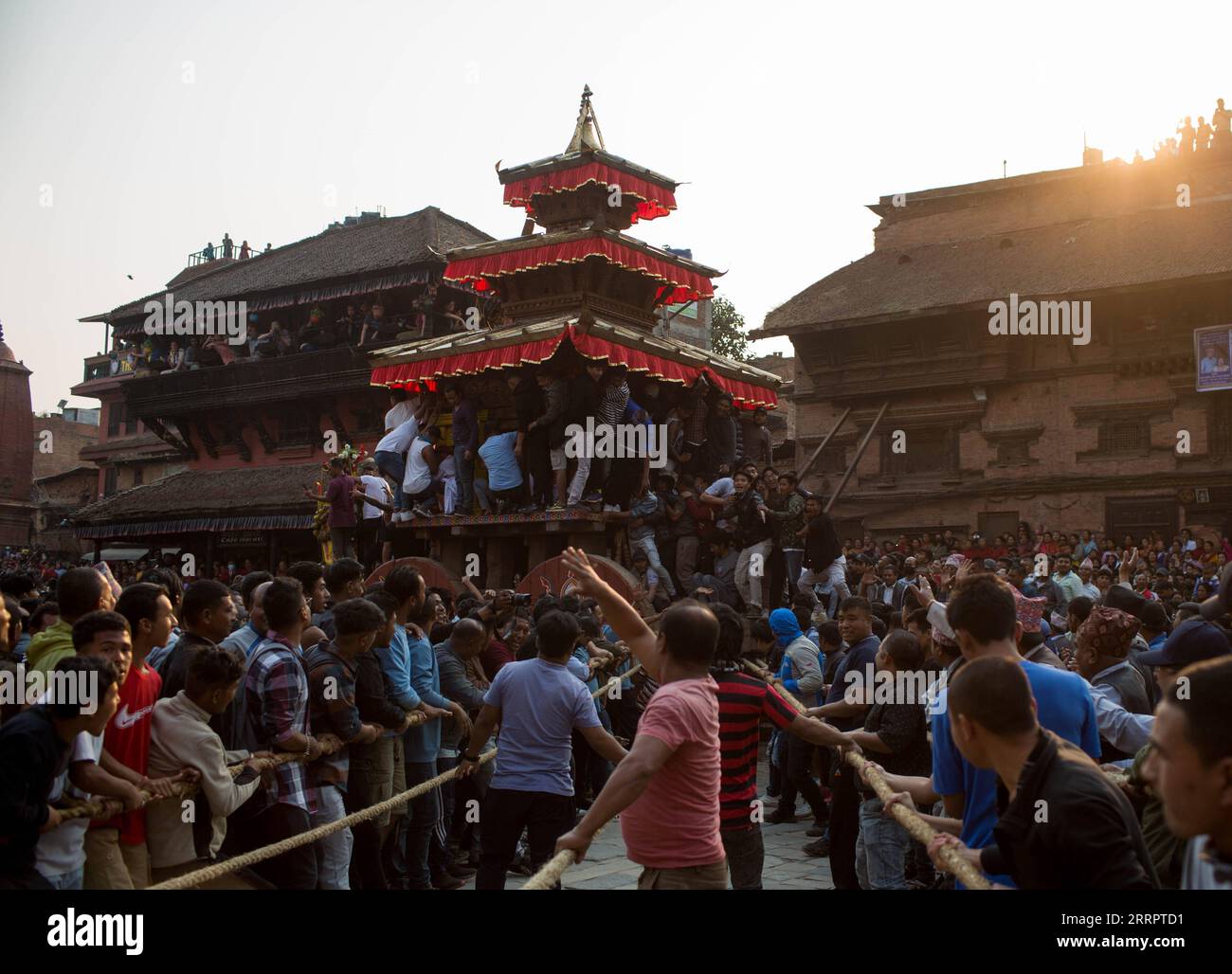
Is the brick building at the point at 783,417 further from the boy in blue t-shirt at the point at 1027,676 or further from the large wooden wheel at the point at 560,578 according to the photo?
the boy in blue t-shirt at the point at 1027,676

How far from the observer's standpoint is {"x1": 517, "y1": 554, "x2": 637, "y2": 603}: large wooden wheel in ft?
51.5

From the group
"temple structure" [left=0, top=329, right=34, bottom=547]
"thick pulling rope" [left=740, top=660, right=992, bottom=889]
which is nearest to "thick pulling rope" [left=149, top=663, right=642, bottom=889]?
"thick pulling rope" [left=740, top=660, right=992, bottom=889]

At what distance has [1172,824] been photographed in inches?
109

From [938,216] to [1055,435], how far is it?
27.1 ft

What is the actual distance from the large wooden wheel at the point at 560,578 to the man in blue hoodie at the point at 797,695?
425 centimetres

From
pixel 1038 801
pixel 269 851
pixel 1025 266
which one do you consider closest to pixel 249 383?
pixel 1025 266

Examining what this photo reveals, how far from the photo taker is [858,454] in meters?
27.6

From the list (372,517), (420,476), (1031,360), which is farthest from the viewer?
(1031,360)

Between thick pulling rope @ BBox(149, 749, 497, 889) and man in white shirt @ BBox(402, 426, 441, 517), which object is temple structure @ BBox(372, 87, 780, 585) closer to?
man in white shirt @ BBox(402, 426, 441, 517)

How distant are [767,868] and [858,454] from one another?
1910 centimetres

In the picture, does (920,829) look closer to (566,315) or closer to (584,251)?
(584,251)

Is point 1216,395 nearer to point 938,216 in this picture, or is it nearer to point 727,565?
point 938,216

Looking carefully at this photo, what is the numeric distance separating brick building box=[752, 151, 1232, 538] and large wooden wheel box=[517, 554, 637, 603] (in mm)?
13086

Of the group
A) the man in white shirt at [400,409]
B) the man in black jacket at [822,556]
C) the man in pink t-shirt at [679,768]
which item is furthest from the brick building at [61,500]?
the man in pink t-shirt at [679,768]
